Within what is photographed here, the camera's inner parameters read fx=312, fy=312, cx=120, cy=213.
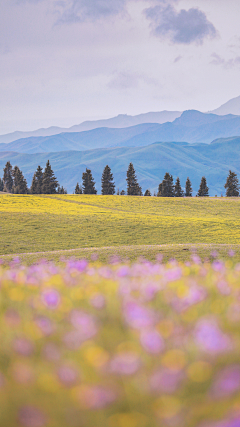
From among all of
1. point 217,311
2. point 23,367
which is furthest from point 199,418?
point 217,311

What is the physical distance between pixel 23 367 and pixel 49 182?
73043 mm

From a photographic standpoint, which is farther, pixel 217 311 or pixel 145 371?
pixel 217 311

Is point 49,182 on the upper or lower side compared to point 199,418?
upper

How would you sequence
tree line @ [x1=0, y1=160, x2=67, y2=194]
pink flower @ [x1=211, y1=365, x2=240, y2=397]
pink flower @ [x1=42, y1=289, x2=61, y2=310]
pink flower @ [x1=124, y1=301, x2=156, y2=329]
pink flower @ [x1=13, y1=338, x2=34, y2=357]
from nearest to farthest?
pink flower @ [x1=211, y1=365, x2=240, y2=397] < pink flower @ [x1=13, y1=338, x2=34, y2=357] < pink flower @ [x1=124, y1=301, x2=156, y2=329] < pink flower @ [x1=42, y1=289, x2=61, y2=310] < tree line @ [x1=0, y1=160, x2=67, y2=194]

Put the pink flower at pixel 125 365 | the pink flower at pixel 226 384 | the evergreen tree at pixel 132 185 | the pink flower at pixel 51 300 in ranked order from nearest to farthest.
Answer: the pink flower at pixel 226 384 < the pink flower at pixel 125 365 < the pink flower at pixel 51 300 < the evergreen tree at pixel 132 185

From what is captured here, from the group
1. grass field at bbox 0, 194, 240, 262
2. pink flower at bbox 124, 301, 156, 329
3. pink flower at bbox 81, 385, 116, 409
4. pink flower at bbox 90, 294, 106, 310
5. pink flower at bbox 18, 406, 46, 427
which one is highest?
pink flower at bbox 124, 301, 156, 329

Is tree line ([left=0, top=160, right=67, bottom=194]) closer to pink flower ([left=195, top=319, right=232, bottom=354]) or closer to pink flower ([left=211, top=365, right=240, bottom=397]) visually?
pink flower ([left=195, top=319, right=232, bottom=354])

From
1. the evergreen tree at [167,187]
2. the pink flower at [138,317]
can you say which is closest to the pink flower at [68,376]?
the pink flower at [138,317]

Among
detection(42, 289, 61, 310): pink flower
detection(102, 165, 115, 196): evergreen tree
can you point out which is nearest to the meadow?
detection(42, 289, 61, 310): pink flower

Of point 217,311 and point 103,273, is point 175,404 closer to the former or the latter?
point 217,311

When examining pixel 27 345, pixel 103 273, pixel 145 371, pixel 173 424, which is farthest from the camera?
pixel 103 273

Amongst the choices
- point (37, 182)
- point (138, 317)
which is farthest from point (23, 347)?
point (37, 182)

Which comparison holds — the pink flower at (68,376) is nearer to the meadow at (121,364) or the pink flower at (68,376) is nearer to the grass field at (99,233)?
the meadow at (121,364)

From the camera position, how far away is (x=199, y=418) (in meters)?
1.91
